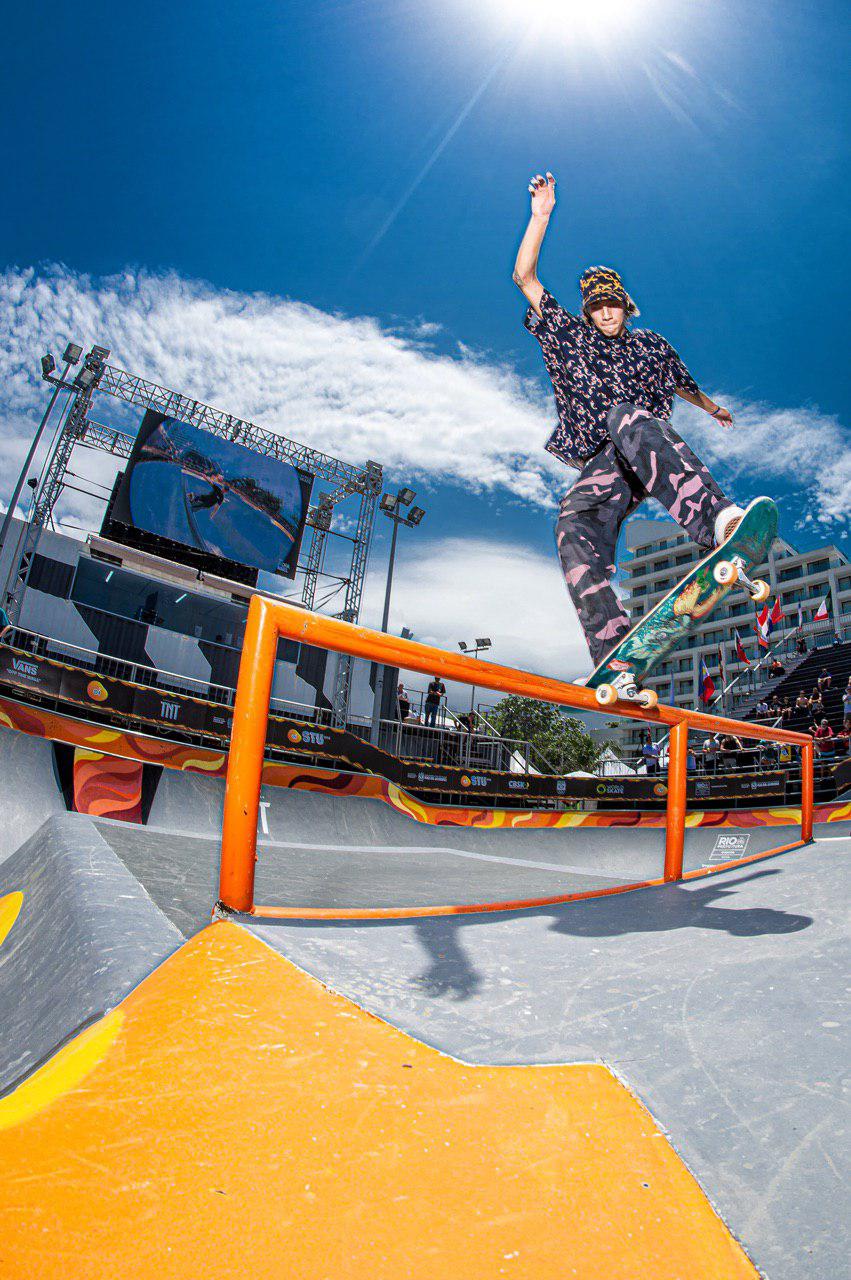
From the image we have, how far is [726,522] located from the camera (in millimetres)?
2223

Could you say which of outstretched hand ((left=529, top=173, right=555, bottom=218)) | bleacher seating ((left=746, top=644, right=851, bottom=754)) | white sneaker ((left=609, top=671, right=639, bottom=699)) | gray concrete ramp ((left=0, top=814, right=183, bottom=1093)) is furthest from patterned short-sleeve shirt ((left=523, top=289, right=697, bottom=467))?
bleacher seating ((left=746, top=644, right=851, bottom=754))

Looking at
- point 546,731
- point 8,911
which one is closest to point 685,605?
point 8,911

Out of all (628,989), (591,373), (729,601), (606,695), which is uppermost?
(729,601)

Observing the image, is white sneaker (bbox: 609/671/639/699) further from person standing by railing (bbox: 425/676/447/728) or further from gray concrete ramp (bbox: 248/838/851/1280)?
person standing by railing (bbox: 425/676/447/728)

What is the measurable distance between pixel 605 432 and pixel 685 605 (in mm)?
758

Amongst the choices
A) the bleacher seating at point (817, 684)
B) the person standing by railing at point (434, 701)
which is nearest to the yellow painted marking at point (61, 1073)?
the person standing by railing at point (434, 701)

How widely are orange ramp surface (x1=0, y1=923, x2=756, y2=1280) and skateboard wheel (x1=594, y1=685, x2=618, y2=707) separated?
5.02 ft

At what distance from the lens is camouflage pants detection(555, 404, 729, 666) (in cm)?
228

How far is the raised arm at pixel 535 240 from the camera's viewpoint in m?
2.65

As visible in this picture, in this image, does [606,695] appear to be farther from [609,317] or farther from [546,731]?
[546,731]

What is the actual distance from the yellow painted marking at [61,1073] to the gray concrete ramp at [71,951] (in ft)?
0.16

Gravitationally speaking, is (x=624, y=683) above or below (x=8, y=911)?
above

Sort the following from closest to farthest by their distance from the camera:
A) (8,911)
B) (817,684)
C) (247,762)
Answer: (247,762), (8,911), (817,684)

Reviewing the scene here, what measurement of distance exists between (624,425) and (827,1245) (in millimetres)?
2236
